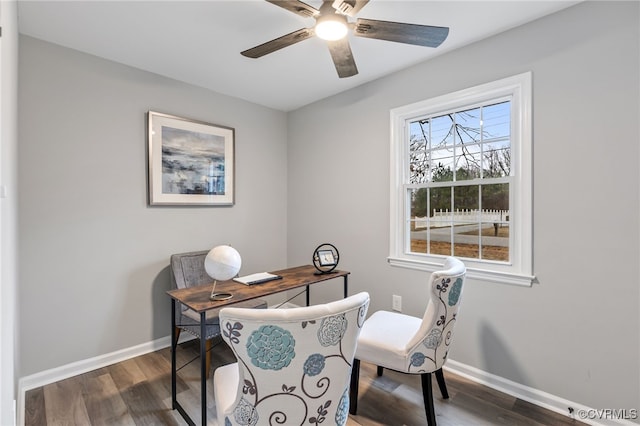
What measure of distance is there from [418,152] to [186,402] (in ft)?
8.43

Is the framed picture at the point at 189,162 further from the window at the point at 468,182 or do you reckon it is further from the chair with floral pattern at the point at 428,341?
the chair with floral pattern at the point at 428,341

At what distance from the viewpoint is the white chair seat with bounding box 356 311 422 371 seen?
1729 millimetres

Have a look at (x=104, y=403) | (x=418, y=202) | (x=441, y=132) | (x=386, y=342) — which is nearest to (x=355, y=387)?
(x=386, y=342)

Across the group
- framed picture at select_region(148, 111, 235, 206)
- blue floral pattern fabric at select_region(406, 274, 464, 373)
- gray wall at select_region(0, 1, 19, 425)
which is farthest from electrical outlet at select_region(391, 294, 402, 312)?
gray wall at select_region(0, 1, 19, 425)

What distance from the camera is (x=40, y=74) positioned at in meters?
2.14

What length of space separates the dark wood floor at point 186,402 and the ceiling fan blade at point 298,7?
2.29 m

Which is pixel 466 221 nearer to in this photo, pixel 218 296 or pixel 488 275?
pixel 488 275

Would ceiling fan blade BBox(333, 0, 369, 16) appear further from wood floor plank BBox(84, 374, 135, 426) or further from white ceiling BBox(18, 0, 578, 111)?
wood floor plank BBox(84, 374, 135, 426)

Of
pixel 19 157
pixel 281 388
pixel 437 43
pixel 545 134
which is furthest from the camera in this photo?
pixel 19 157

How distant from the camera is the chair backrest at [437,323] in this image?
5.32ft

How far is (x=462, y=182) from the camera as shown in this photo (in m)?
2.36

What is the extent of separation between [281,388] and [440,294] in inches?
38.2

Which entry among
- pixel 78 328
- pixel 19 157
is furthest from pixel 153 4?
pixel 78 328

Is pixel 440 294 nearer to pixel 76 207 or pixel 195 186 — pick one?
pixel 195 186
